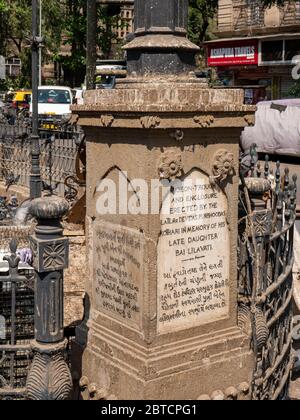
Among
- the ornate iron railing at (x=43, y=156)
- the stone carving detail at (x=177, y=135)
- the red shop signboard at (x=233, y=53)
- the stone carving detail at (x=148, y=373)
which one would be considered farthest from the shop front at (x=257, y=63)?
the stone carving detail at (x=148, y=373)

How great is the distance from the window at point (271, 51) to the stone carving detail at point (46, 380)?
26.4 metres

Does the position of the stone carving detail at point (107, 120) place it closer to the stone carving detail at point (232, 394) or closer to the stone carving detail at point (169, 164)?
the stone carving detail at point (169, 164)

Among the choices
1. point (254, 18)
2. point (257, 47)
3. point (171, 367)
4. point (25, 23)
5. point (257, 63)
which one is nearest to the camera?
point (171, 367)

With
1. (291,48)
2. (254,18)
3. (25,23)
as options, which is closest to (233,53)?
(254,18)

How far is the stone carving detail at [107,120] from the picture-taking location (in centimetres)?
438

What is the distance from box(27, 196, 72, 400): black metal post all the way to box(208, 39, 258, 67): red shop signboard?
27.2 metres

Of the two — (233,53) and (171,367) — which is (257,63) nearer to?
(233,53)

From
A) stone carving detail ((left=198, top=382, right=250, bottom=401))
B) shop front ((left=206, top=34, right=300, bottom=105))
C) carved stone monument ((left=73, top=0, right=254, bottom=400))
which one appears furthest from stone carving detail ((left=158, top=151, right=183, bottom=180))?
shop front ((left=206, top=34, right=300, bottom=105))

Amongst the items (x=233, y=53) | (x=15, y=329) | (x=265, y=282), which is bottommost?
(x=15, y=329)

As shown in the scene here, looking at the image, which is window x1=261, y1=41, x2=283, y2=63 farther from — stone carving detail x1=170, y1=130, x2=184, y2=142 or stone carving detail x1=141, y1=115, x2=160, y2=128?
stone carving detail x1=141, y1=115, x2=160, y2=128

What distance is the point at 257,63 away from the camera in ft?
98.0

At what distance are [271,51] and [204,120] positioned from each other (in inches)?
1036

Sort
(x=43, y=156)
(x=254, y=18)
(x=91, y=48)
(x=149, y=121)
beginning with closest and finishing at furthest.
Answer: (x=149, y=121) → (x=91, y=48) → (x=43, y=156) → (x=254, y=18)

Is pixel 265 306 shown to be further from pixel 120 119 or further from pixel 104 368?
pixel 120 119
